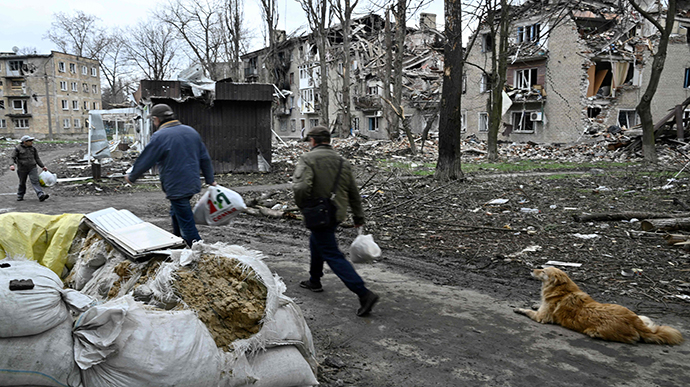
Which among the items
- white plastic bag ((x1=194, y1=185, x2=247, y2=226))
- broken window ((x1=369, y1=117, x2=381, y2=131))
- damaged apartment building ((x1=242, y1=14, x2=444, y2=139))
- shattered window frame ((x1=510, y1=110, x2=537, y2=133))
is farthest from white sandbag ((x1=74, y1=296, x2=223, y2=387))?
broken window ((x1=369, y1=117, x2=381, y2=131))

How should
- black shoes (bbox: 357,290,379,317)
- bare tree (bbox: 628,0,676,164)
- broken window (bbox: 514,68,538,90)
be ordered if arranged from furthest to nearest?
→ 1. broken window (bbox: 514,68,538,90)
2. bare tree (bbox: 628,0,676,164)
3. black shoes (bbox: 357,290,379,317)

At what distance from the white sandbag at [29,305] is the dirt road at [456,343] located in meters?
1.60

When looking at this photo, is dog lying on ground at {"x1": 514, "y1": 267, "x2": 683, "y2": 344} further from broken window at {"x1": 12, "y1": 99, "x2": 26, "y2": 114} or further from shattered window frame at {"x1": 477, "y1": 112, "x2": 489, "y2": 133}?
broken window at {"x1": 12, "y1": 99, "x2": 26, "y2": 114}

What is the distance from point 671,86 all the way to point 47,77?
65876 millimetres

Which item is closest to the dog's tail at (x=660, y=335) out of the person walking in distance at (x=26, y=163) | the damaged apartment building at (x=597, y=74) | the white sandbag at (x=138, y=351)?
the white sandbag at (x=138, y=351)

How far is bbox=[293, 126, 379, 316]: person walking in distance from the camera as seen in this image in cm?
407

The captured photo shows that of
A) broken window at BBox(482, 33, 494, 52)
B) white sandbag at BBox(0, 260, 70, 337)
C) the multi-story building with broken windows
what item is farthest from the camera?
the multi-story building with broken windows

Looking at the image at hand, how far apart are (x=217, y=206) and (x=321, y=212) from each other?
1.38 m

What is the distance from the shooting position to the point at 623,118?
95.2ft

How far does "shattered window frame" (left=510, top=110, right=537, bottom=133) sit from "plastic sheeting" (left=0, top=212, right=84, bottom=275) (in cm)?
3193

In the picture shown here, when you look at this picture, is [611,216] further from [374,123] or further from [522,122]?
[374,123]

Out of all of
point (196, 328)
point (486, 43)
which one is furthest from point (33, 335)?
point (486, 43)

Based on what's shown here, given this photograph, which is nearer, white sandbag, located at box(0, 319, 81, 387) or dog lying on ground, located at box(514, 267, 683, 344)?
white sandbag, located at box(0, 319, 81, 387)

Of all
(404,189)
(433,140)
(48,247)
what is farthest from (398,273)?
(433,140)
